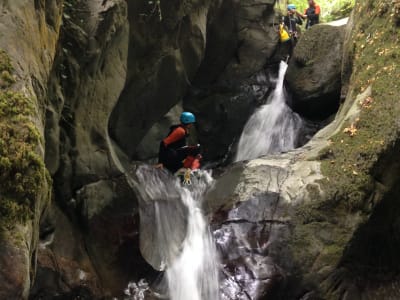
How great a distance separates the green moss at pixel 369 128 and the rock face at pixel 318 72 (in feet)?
11.4

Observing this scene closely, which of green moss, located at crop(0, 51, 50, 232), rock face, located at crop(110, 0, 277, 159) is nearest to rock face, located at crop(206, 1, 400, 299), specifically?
rock face, located at crop(110, 0, 277, 159)

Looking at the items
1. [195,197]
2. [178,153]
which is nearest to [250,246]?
[195,197]

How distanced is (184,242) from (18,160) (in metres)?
4.35

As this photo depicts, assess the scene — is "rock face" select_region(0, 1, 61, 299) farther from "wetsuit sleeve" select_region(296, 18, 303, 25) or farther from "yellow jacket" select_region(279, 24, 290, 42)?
"wetsuit sleeve" select_region(296, 18, 303, 25)

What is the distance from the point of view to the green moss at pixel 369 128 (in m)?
7.18

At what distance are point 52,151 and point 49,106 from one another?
595 millimetres

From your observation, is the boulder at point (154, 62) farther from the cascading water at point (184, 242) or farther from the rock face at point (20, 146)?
the rock face at point (20, 146)

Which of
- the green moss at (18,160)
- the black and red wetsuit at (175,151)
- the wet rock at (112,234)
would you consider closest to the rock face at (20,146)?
the green moss at (18,160)

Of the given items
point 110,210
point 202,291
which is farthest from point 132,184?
point 202,291

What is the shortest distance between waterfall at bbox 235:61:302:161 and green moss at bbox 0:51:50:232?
986cm

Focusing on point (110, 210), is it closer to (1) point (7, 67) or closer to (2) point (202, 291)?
(2) point (202, 291)

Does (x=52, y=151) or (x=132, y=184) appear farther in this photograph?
(x=132, y=184)

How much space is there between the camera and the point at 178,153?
9.55 meters

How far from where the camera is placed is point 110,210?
709 cm
